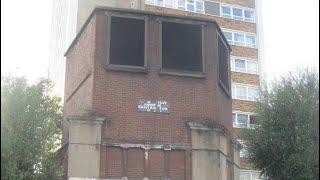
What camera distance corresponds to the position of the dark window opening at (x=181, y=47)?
2550 centimetres

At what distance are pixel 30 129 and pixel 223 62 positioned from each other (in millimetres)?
10345

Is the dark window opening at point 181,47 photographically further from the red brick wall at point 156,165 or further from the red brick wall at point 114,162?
the red brick wall at point 114,162

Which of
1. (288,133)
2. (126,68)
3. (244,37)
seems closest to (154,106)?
(126,68)

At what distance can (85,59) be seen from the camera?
86.6 feet

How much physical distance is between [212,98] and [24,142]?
8.86 meters

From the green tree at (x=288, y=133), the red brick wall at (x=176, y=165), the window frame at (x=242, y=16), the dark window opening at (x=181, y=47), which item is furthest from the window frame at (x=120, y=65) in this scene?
the window frame at (x=242, y=16)

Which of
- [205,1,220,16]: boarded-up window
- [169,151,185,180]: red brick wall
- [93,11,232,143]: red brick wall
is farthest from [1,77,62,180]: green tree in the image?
[205,1,220,16]: boarded-up window

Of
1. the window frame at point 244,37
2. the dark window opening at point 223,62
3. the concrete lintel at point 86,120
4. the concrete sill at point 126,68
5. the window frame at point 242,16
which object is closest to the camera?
the concrete lintel at point 86,120

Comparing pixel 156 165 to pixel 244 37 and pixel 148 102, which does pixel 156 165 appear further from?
pixel 244 37

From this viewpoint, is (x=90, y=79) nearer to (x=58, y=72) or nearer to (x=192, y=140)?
(x=192, y=140)

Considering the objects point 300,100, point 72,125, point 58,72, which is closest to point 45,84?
point 72,125

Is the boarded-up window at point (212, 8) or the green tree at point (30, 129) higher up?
the boarded-up window at point (212, 8)

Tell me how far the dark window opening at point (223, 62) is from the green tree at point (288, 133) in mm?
3283

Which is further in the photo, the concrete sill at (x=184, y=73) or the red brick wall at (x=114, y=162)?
the concrete sill at (x=184, y=73)
